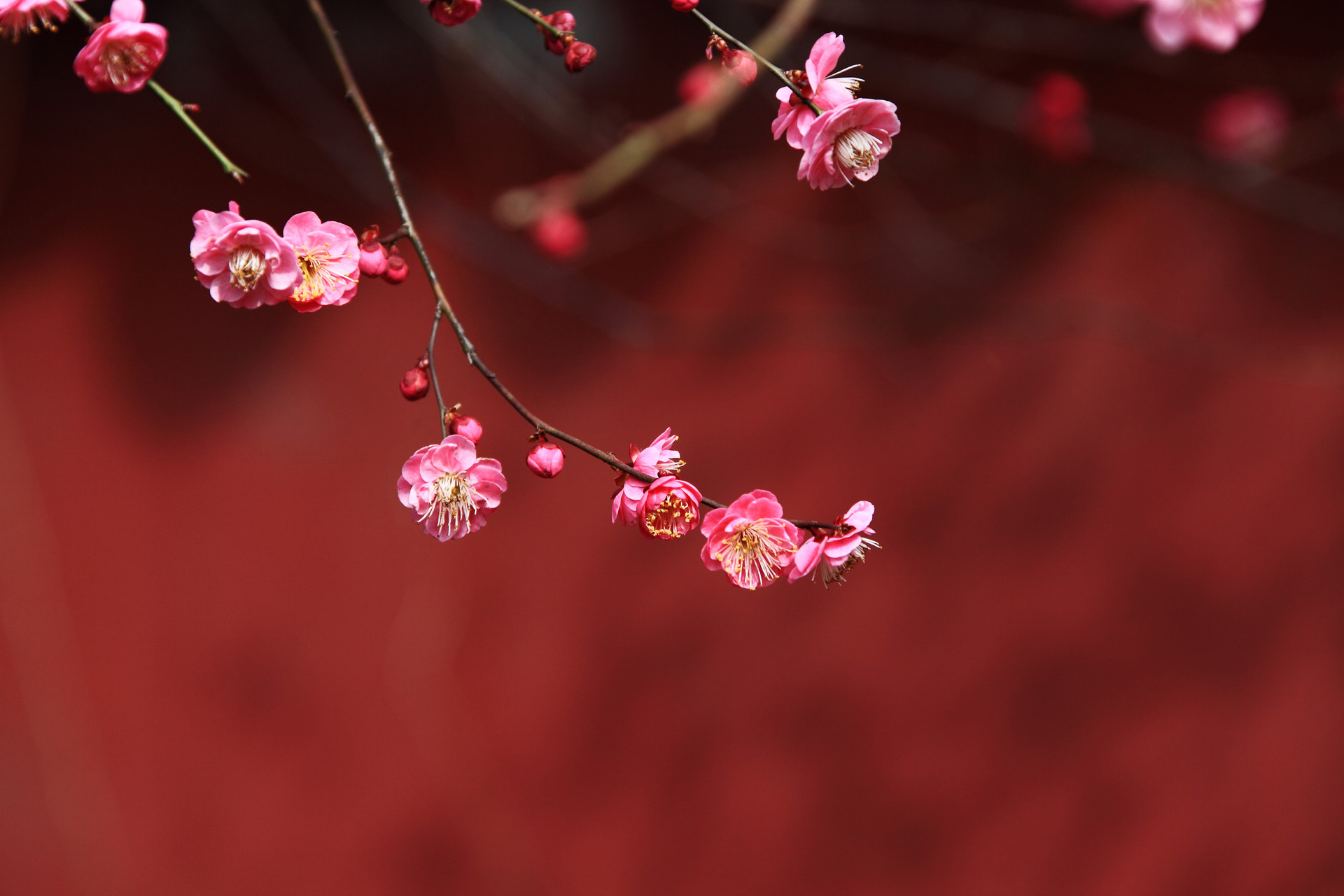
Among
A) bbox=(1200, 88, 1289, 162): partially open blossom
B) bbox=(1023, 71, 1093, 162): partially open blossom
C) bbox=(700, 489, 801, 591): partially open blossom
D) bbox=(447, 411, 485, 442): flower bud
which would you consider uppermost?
bbox=(1200, 88, 1289, 162): partially open blossom

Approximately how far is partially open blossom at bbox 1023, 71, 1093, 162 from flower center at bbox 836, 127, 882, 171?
1.06m

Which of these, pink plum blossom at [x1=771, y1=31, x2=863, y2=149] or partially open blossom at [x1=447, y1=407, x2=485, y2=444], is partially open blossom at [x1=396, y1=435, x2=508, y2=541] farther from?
pink plum blossom at [x1=771, y1=31, x2=863, y2=149]

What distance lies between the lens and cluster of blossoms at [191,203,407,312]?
48 cm

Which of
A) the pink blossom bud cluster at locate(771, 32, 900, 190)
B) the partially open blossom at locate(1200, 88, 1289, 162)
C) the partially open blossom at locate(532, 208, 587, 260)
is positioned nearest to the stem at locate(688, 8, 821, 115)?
the pink blossom bud cluster at locate(771, 32, 900, 190)

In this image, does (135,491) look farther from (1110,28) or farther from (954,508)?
(1110,28)

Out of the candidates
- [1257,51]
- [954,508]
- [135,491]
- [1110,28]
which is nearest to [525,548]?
[135,491]

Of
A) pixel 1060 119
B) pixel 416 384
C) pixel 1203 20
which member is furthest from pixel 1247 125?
pixel 416 384

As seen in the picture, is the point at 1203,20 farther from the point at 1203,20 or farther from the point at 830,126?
the point at 830,126

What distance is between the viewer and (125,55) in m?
0.50

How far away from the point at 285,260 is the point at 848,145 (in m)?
0.33

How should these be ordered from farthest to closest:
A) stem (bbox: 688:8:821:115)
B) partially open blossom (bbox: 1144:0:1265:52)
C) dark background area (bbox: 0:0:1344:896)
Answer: dark background area (bbox: 0:0:1344:896) < partially open blossom (bbox: 1144:0:1265:52) < stem (bbox: 688:8:821:115)

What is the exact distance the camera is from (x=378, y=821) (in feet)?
5.05

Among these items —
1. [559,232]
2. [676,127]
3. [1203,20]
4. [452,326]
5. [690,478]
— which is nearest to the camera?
[452,326]

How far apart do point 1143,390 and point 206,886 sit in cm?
188
